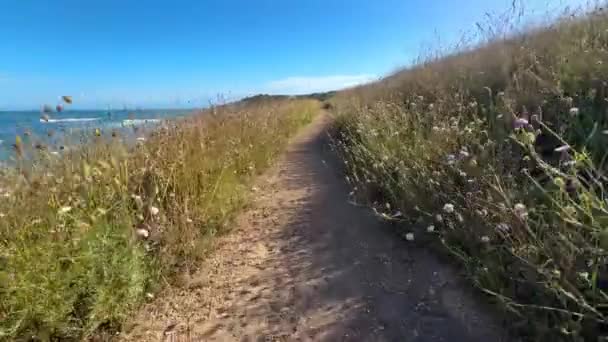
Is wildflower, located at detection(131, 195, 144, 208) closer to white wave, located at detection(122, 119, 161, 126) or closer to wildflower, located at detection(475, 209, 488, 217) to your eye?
white wave, located at detection(122, 119, 161, 126)

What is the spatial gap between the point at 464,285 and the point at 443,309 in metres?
0.25

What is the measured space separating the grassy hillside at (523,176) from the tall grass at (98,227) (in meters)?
1.86

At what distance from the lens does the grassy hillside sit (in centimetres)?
180

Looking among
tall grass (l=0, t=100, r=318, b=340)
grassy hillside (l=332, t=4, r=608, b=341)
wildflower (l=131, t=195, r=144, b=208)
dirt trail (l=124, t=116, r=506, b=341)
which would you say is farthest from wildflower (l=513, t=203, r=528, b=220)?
wildflower (l=131, t=195, r=144, b=208)

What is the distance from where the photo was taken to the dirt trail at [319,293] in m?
2.19

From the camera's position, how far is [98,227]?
2.24 metres

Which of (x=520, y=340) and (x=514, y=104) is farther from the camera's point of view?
(x=514, y=104)

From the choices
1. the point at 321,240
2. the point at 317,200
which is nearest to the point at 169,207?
the point at 321,240

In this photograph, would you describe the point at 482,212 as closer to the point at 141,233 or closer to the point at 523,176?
the point at 523,176

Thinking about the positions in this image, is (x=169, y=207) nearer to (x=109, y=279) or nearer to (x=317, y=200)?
(x=109, y=279)

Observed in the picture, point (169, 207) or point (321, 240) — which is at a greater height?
point (169, 207)

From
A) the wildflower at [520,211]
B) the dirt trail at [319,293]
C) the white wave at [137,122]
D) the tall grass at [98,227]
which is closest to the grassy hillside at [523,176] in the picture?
the wildflower at [520,211]

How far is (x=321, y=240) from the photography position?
3.44m

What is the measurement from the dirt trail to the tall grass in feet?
0.84
